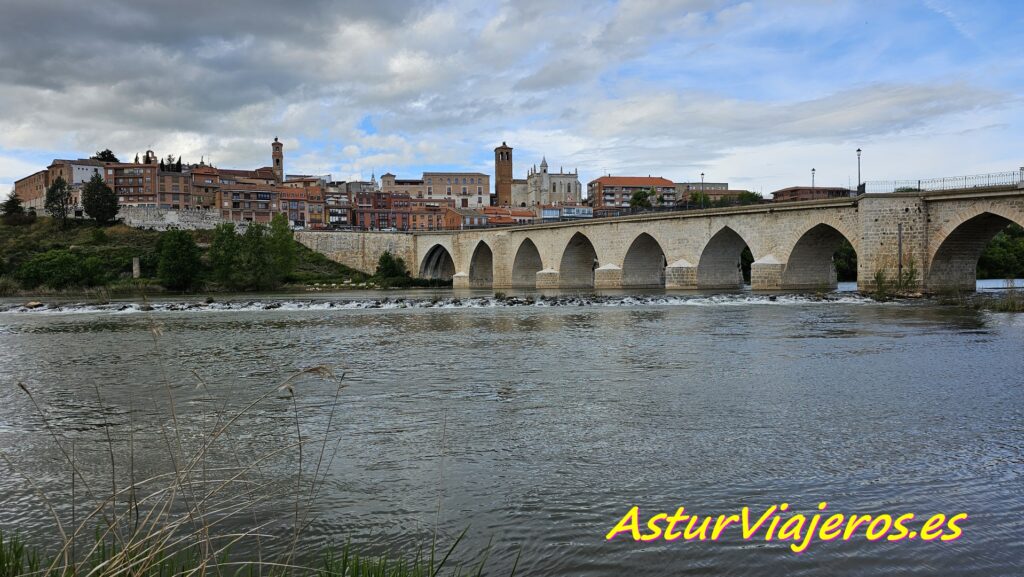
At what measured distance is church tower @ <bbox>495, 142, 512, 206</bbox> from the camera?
12175cm

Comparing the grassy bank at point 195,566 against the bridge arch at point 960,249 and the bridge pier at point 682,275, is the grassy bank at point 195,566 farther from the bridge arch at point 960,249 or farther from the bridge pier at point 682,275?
the bridge pier at point 682,275

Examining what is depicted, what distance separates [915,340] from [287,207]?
91877mm

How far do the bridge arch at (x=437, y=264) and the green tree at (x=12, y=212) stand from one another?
157 feet

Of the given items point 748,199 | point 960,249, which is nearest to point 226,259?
point 960,249

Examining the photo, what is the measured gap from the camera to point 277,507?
5375mm

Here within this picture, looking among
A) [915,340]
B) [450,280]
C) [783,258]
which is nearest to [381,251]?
[450,280]

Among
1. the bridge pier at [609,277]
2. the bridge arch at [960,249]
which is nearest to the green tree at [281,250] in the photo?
the bridge pier at [609,277]

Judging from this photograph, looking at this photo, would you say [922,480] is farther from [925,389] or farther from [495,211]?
[495,211]

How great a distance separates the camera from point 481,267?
235 ft

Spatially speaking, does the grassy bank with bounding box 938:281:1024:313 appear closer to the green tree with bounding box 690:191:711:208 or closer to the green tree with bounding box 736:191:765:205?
the green tree with bounding box 736:191:765:205

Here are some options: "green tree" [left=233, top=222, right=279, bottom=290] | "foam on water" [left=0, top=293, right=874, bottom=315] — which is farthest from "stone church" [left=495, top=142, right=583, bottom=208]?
"foam on water" [left=0, top=293, right=874, bottom=315]

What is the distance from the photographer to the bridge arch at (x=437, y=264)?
74.9 meters

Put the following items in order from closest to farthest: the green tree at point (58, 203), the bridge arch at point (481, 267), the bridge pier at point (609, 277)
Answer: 1. the bridge pier at point (609, 277)
2. the bridge arch at point (481, 267)
3. the green tree at point (58, 203)

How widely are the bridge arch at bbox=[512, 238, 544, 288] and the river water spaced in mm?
45925
